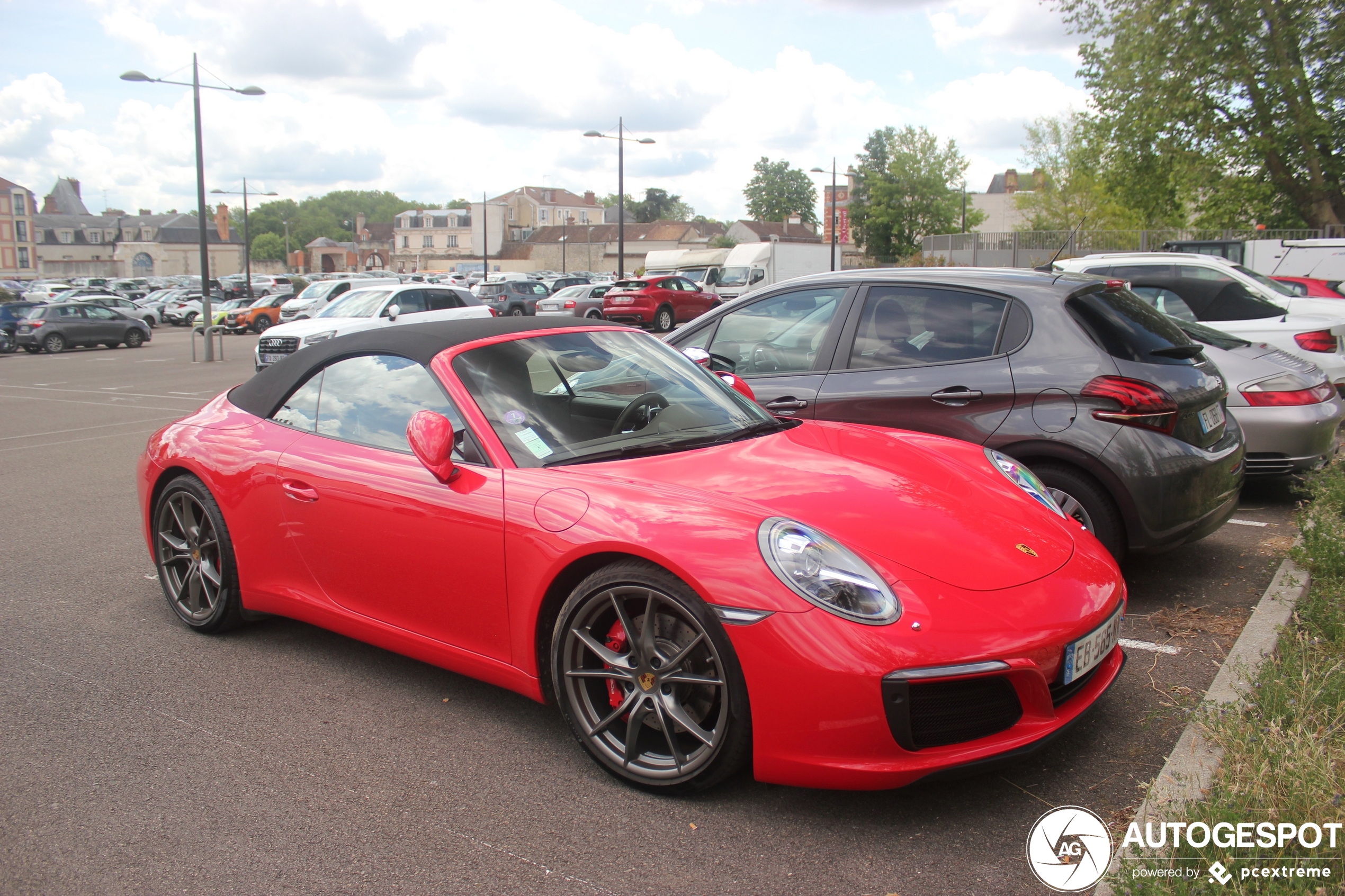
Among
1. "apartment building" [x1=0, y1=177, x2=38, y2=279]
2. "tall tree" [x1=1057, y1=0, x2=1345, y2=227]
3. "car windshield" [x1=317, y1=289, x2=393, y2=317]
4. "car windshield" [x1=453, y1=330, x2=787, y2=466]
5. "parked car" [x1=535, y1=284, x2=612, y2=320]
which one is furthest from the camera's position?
"apartment building" [x1=0, y1=177, x2=38, y2=279]

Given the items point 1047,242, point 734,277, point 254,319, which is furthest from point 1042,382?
point 254,319

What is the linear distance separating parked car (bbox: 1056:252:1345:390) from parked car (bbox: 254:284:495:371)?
10965 mm

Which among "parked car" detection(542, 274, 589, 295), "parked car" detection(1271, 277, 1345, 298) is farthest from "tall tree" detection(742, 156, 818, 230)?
"parked car" detection(1271, 277, 1345, 298)

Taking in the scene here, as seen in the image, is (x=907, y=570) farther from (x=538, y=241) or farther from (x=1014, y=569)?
(x=538, y=241)

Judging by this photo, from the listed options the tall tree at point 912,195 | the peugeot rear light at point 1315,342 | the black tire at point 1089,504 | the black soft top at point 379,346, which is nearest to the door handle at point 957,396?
the black tire at point 1089,504

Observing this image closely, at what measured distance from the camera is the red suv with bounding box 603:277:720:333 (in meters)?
29.0

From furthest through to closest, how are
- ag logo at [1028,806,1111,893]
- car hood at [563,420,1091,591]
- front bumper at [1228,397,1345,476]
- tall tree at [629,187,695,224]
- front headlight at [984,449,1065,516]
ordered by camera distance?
tall tree at [629,187,695,224]
front bumper at [1228,397,1345,476]
front headlight at [984,449,1065,516]
car hood at [563,420,1091,591]
ag logo at [1028,806,1111,893]

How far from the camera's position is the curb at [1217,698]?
2.44 m

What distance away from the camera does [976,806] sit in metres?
2.78

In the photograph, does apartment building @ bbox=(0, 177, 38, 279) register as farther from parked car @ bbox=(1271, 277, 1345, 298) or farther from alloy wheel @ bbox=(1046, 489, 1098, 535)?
alloy wheel @ bbox=(1046, 489, 1098, 535)

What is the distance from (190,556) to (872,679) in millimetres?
3315

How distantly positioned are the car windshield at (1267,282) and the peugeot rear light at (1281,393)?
14.0 ft

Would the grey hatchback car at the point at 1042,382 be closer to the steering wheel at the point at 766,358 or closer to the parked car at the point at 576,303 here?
the steering wheel at the point at 766,358

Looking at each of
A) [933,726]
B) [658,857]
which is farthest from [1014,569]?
[658,857]
